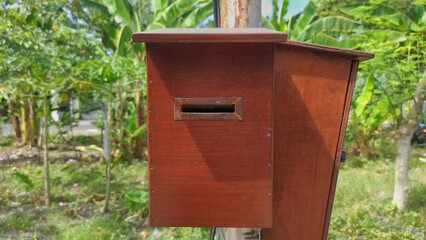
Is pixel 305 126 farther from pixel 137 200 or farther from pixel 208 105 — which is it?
pixel 137 200

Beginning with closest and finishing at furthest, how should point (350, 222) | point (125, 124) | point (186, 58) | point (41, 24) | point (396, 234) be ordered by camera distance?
point (186, 58) → point (396, 234) → point (350, 222) → point (41, 24) → point (125, 124)

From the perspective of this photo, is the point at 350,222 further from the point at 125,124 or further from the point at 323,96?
the point at 125,124

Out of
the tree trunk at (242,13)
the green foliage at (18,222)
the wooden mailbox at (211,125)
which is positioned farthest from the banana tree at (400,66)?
the green foliage at (18,222)

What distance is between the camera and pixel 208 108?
50.4 inches

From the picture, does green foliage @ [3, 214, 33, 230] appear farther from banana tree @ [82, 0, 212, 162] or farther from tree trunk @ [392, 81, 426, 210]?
tree trunk @ [392, 81, 426, 210]

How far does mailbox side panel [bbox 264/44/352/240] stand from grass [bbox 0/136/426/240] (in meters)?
2.48

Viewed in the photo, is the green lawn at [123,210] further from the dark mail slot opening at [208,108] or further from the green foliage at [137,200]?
the dark mail slot opening at [208,108]

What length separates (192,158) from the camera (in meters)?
1.27

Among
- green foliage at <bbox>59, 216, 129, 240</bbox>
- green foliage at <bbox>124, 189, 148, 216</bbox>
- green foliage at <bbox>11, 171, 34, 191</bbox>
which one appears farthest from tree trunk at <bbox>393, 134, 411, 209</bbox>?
green foliage at <bbox>11, 171, 34, 191</bbox>

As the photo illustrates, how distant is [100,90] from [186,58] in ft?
11.3

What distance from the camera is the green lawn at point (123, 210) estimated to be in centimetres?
400

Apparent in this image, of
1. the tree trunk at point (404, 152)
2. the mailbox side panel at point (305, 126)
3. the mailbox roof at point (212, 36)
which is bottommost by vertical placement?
the tree trunk at point (404, 152)

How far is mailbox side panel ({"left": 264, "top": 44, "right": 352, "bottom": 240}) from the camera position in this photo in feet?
4.63

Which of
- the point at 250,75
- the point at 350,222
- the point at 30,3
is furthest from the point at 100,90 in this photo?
the point at 250,75
